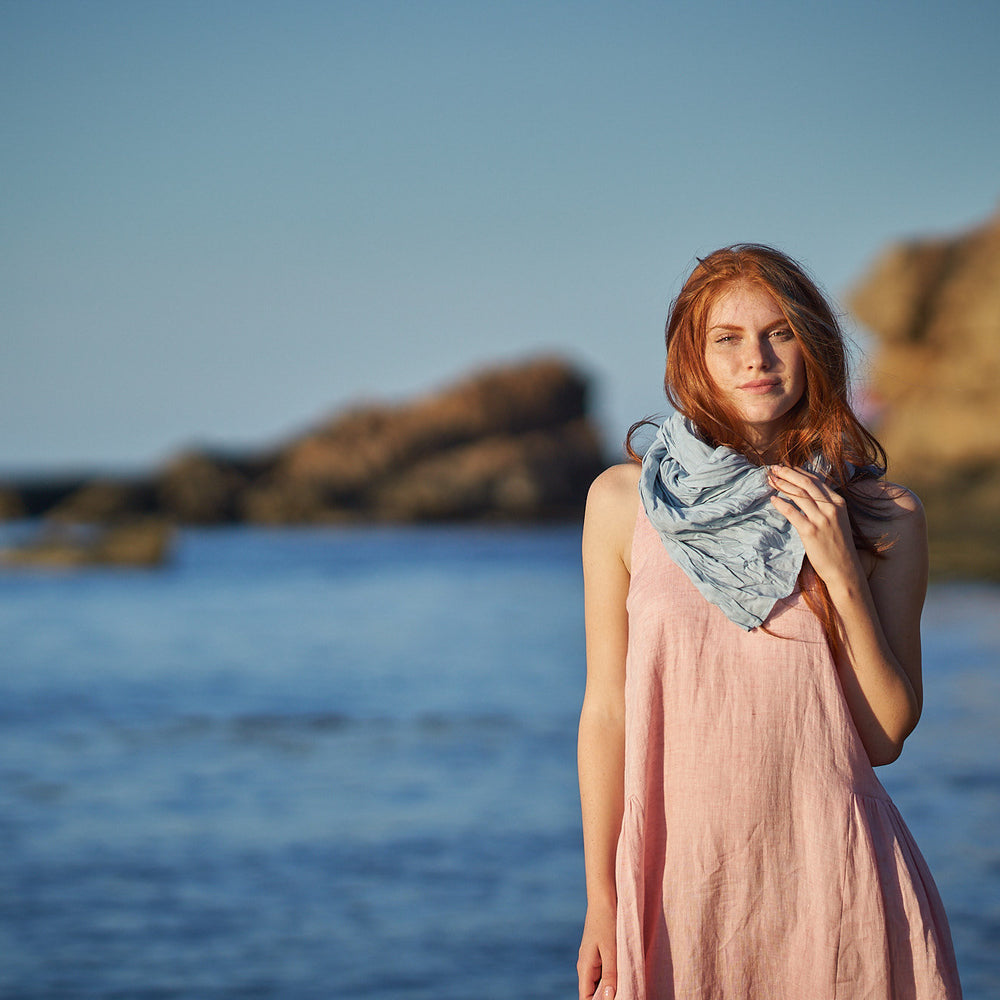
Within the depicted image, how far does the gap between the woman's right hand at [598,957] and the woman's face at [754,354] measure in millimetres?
845

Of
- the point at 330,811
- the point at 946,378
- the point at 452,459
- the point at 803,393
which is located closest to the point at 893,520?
the point at 803,393

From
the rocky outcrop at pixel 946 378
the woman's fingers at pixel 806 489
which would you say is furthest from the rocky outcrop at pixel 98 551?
the woman's fingers at pixel 806 489

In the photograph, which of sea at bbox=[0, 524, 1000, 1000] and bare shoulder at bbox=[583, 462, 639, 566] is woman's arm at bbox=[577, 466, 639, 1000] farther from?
sea at bbox=[0, 524, 1000, 1000]

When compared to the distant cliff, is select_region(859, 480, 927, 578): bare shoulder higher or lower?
lower

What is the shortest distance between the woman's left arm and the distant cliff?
68176mm

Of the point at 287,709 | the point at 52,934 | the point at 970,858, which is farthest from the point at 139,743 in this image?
the point at 970,858

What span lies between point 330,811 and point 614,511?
7156 mm

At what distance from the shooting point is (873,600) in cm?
200

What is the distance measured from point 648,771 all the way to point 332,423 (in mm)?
78313

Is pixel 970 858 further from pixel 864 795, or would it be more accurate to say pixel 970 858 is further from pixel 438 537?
pixel 438 537

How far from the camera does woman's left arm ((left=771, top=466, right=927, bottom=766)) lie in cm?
188

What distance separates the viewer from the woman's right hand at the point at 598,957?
1926 millimetres

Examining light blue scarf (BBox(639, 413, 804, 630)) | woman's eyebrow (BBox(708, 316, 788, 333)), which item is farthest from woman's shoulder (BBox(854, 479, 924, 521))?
woman's eyebrow (BBox(708, 316, 788, 333))

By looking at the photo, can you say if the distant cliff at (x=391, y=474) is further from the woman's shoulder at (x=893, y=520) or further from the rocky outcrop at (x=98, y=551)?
the woman's shoulder at (x=893, y=520)
